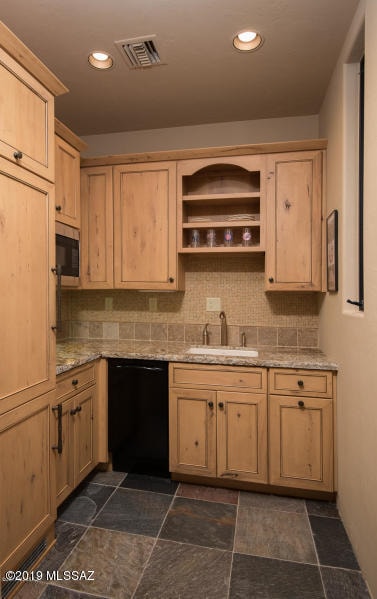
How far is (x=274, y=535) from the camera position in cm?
185

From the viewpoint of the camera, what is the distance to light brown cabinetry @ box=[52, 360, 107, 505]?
195cm

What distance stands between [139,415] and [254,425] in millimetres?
805

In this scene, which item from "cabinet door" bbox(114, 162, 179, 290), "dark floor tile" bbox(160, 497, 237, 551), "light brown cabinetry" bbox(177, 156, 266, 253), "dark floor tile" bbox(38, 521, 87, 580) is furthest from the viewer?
"cabinet door" bbox(114, 162, 179, 290)

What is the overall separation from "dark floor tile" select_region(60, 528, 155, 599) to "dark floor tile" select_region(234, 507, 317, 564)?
509 mm

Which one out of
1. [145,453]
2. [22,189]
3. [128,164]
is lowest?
[145,453]

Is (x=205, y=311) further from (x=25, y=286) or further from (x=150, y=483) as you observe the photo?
(x=25, y=286)

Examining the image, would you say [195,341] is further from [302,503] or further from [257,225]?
[302,503]

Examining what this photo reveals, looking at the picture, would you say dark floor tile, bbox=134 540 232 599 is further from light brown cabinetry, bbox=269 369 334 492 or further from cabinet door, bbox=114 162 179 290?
cabinet door, bbox=114 162 179 290

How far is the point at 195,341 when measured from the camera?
9.41 feet

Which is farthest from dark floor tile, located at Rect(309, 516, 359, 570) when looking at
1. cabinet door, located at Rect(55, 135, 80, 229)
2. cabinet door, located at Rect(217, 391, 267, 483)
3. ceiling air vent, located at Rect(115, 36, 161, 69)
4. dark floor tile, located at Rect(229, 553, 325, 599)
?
ceiling air vent, located at Rect(115, 36, 161, 69)

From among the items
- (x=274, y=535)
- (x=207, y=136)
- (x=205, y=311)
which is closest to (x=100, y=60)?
(x=207, y=136)

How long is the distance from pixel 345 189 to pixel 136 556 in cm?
221

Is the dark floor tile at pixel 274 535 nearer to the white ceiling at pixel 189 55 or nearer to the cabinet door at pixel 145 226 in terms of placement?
the cabinet door at pixel 145 226

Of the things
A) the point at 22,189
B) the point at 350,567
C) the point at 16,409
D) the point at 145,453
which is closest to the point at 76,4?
the point at 22,189
